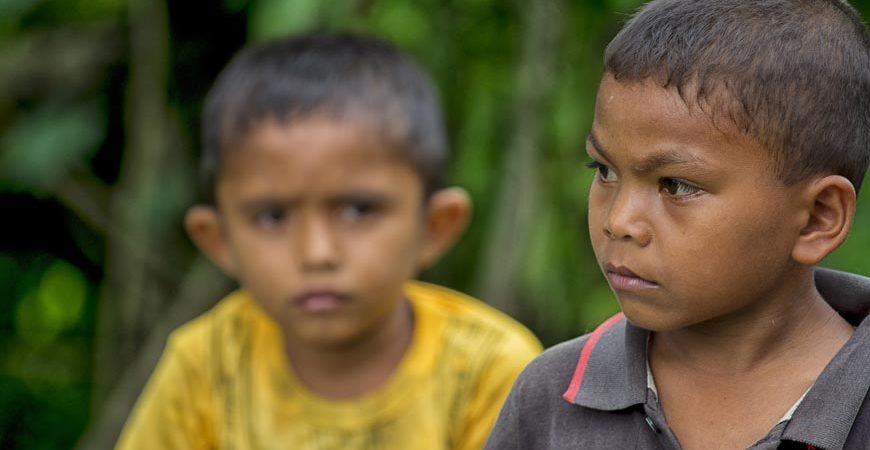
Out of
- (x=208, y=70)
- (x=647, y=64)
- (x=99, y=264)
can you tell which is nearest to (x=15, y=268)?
(x=99, y=264)

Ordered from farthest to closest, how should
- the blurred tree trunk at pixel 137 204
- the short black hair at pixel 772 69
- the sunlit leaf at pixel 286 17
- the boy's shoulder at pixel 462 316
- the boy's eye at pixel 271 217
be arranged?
the blurred tree trunk at pixel 137 204 < the sunlit leaf at pixel 286 17 < the boy's shoulder at pixel 462 316 < the boy's eye at pixel 271 217 < the short black hair at pixel 772 69

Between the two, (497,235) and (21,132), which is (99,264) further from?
(497,235)

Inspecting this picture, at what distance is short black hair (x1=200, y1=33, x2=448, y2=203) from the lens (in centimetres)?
321

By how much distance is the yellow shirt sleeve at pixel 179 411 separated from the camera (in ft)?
10.6

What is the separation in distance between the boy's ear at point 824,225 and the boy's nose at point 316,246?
1256 millimetres

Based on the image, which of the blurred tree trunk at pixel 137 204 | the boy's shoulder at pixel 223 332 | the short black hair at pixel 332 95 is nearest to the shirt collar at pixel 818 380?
the short black hair at pixel 332 95

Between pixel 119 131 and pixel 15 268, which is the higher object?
pixel 119 131

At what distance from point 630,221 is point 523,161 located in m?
2.04

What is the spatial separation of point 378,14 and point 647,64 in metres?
2.10

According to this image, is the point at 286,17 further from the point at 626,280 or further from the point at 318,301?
the point at 626,280

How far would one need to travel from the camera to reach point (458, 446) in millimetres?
3131

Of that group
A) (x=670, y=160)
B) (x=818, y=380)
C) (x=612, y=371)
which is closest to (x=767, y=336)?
(x=818, y=380)

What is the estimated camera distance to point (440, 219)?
3371 millimetres

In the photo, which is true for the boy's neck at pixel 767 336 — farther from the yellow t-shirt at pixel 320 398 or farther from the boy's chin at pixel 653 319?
the yellow t-shirt at pixel 320 398
